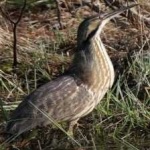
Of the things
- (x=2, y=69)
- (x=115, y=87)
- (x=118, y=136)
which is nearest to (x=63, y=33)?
(x=2, y=69)

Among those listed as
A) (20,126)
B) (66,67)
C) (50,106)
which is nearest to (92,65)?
(50,106)

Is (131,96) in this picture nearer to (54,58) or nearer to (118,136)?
(118,136)

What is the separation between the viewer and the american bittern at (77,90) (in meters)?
7.16

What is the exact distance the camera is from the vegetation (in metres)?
7.53

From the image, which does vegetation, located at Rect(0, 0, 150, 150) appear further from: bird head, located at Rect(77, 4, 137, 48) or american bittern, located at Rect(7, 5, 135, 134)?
bird head, located at Rect(77, 4, 137, 48)

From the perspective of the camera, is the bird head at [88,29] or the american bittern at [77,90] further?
the bird head at [88,29]

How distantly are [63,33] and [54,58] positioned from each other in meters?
0.77

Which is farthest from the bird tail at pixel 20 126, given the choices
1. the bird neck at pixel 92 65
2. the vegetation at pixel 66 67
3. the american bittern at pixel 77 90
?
the bird neck at pixel 92 65

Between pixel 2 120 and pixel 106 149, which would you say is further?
pixel 2 120

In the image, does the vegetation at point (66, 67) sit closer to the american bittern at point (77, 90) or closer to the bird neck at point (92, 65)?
the american bittern at point (77, 90)

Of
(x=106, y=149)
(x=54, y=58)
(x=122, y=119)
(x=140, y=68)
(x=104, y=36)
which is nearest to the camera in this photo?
(x=106, y=149)

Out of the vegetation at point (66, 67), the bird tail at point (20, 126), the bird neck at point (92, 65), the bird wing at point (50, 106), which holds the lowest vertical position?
the vegetation at point (66, 67)

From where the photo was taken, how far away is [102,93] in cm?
735

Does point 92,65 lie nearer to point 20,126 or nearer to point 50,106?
point 50,106
